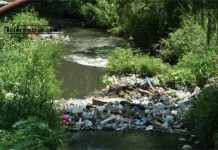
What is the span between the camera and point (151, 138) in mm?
12930

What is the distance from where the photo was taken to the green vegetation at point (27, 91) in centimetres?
869

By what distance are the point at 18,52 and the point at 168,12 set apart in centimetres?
822

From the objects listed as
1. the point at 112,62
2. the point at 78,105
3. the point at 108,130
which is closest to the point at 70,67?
the point at 112,62

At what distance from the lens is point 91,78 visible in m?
19.8

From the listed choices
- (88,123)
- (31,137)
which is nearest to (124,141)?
(88,123)

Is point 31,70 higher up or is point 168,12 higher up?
point 168,12

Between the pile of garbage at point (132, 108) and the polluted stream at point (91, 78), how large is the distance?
0.39 meters

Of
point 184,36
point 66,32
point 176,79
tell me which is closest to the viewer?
point 176,79

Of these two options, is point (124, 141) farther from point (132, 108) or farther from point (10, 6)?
point (10, 6)

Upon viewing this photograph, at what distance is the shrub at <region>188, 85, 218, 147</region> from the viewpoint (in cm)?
1114

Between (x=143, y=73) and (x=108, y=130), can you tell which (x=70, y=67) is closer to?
(x=143, y=73)

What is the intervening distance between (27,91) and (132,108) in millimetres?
3911

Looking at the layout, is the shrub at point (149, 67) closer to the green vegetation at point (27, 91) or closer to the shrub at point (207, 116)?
the green vegetation at point (27, 91)

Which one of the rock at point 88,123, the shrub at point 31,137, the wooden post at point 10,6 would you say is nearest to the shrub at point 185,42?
the rock at point 88,123
